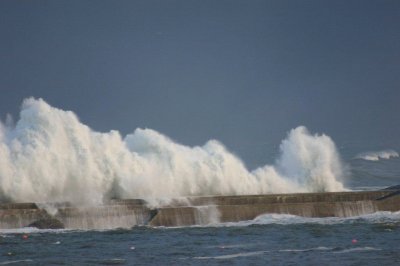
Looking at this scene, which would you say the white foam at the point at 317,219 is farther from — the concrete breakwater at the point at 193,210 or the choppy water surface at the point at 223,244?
the concrete breakwater at the point at 193,210

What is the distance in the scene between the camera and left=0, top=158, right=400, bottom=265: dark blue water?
17.0 metres

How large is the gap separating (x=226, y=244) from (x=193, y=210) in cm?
643

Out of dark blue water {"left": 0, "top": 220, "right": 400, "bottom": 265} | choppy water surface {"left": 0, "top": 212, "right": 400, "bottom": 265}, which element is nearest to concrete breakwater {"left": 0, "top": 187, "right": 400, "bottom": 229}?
choppy water surface {"left": 0, "top": 212, "right": 400, "bottom": 265}

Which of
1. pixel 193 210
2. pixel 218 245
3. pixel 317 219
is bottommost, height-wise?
pixel 218 245

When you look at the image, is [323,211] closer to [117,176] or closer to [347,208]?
[347,208]

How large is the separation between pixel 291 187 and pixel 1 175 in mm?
15139

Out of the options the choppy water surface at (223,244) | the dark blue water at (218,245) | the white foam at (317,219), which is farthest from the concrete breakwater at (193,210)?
the dark blue water at (218,245)

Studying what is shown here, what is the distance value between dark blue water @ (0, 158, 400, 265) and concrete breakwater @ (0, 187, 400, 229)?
2.35 ft

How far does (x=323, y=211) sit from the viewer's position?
27578mm

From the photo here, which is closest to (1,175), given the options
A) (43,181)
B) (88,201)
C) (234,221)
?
(43,181)

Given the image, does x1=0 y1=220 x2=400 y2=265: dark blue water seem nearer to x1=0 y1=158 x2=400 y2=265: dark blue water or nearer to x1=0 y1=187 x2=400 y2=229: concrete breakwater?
x1=0 y1=158 x2=400 y2=265: dark blue water

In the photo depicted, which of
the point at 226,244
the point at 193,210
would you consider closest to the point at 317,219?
the point at 193,210

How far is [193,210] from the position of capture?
26.3m

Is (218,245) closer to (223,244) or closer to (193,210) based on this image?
(223,244)
